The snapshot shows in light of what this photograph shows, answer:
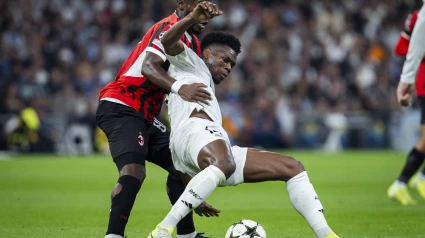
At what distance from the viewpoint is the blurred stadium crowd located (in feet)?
75.3

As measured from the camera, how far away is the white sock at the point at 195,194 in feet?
19.9

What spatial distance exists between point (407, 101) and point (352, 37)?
20.3 m

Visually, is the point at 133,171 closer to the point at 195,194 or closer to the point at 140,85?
the point at 195,194

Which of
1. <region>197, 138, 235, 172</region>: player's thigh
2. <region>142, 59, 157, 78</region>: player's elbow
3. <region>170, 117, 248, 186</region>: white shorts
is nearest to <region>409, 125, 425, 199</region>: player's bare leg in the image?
<region>170, 117, 248, 186</region>: white shorts

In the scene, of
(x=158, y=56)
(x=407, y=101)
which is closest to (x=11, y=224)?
(x=158, y=56)

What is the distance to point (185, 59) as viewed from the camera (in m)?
6.75

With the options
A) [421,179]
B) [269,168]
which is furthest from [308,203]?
[421,179]

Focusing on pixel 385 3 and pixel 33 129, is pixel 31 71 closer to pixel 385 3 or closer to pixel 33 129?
pixel 33 129

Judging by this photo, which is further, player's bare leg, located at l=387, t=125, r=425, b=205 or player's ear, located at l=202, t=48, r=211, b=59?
player's bare leg, located at l=387, t=125, r=425, b=205

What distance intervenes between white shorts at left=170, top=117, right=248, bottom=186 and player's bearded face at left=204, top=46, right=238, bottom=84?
0.60 meters

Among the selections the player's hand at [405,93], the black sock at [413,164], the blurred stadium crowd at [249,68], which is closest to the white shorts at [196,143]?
the player's hand at [405,93]

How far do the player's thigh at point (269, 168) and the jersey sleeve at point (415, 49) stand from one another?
1.15m

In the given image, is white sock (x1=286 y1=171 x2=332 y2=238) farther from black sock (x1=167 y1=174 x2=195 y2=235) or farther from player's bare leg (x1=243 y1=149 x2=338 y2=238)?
black sock (x1=167 y1=174 x2=195 y2=235)

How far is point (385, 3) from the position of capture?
1103 inches
